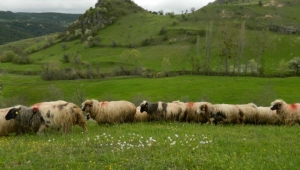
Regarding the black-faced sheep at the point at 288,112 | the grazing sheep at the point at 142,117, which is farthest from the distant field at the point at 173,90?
the black-faced sheep at the point at 288,112

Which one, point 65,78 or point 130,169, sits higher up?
point 130,169

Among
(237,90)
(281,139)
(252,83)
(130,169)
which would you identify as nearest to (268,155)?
(281,139)

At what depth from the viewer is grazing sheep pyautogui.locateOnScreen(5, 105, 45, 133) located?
1855 centimetres

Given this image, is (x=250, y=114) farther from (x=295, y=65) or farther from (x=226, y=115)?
(x=295, y=65)

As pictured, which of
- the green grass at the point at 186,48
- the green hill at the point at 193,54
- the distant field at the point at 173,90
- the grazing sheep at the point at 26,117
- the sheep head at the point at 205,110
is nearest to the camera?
the grazing sheep at the point at 26,117

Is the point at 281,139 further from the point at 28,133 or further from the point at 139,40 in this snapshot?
the point at 139,40

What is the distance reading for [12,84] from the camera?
126 metres

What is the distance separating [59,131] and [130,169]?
9278 millimetres

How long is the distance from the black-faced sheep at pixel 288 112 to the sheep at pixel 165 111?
7.48 metres

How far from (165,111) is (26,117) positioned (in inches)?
426

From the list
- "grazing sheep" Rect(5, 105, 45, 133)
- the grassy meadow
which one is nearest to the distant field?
the grassy meadow

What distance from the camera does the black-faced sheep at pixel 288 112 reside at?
2228cm

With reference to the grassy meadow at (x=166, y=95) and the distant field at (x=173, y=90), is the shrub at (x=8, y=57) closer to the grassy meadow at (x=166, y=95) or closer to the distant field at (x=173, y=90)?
the grassy meadow at (x=166, y=95)

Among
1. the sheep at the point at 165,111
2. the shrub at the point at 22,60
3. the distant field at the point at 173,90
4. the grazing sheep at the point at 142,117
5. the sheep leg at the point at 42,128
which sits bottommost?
the distant field at the point at 173,90
